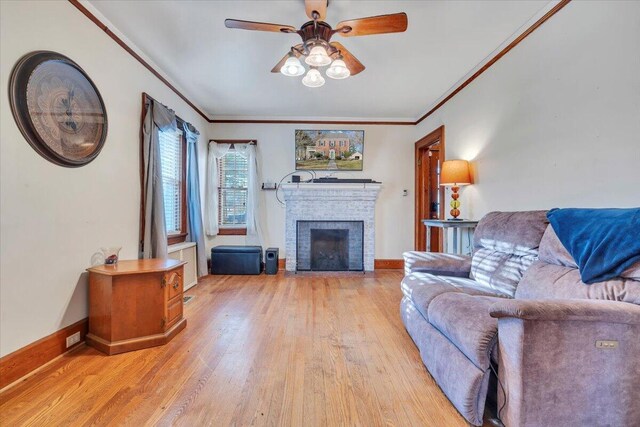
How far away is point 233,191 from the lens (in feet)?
16.1

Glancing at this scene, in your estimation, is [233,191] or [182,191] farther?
[233,191]

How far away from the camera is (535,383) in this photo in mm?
1188

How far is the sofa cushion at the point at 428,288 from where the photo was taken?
1.97 meters

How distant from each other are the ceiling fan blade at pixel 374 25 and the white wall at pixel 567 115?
1190mm

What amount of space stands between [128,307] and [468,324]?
2.29 meters

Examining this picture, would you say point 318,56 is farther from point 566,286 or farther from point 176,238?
point 176,238

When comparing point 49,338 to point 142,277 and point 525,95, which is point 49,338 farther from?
point 525,95

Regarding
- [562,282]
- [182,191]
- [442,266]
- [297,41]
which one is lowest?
[442,266]

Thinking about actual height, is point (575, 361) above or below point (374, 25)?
below

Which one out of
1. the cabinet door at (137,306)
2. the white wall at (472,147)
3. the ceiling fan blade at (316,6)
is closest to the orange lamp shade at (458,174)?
the white wall at (472,147)

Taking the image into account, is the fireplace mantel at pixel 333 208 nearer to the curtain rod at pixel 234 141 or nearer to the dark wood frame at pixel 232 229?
the dark wood frame at pixel 232 229

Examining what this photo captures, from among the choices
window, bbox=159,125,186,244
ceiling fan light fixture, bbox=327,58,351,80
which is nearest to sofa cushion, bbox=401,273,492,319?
ceiling fan light fixture, bbox=327,58,351,80

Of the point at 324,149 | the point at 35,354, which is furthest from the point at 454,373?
the point at 324,149

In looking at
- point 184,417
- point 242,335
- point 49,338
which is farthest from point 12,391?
point 242,335
